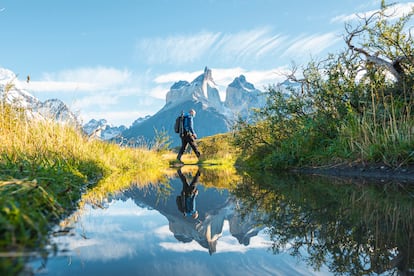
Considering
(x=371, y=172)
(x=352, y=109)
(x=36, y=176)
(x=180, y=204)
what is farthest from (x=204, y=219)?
(x=352, y=109)

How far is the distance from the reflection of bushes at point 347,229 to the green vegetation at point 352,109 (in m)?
2.82

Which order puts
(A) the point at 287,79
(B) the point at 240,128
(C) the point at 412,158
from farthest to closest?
(B) the point at 240,128 < (A) the point at 287,79 < (C) the point at 412,158

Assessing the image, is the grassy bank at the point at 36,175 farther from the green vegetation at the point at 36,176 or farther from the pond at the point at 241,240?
the pond at the point at 241,240

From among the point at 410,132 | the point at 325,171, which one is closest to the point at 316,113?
the point at 325,171

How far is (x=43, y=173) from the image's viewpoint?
9.73 feet

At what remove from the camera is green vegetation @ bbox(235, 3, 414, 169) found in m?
5.86

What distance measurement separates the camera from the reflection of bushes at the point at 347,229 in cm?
141

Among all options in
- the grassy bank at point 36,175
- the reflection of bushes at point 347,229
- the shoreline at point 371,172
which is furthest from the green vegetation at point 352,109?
the grassy bank at point 36,175

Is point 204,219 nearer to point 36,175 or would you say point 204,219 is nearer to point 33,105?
point 36,175

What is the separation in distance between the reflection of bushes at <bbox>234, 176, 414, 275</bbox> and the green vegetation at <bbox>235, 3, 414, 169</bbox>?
2823 mm

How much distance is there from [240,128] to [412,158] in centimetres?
758

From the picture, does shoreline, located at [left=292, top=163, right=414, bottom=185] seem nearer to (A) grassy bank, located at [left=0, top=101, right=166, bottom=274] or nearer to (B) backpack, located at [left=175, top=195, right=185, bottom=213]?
(B) backpack, located at [left=175, top=195, right=185, bottom=213]

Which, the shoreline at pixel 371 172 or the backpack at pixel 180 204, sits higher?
the shoreline at pixel 371 172

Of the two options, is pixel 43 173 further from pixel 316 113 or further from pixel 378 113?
pixel 316 113
